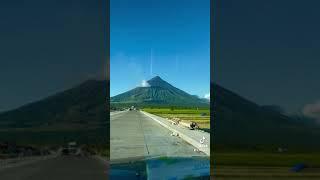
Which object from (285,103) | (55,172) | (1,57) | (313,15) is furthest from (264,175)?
(1,57)

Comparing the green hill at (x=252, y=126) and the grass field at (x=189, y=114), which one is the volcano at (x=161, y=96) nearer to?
the grass field at (x=189, y=114)

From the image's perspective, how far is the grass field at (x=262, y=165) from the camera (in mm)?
8008

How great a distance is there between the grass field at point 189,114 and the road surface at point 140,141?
65 cm

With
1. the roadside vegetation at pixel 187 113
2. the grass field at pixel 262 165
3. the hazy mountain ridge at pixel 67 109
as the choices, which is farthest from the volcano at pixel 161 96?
the grass field at pixel 262 165

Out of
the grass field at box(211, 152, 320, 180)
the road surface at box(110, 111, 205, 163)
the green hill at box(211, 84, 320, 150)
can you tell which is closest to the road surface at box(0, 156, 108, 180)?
the grass field at box(211, 152, 320, 180)

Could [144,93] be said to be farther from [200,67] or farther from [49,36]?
[49,36]

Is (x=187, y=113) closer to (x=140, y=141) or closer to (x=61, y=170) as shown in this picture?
(x=140, y=141)

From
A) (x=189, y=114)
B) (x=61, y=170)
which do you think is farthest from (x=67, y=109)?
(x=189, y=114)

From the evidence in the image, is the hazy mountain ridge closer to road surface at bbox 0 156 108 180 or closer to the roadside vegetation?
road surface at bbox 0 156 108 180

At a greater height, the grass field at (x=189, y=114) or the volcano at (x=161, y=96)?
the volcano at (x=161, y=96)

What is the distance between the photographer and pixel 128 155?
36.0 feet

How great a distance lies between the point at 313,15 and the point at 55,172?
512cm

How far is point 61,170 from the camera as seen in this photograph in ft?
26.3

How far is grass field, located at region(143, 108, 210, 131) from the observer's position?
1192 cm
